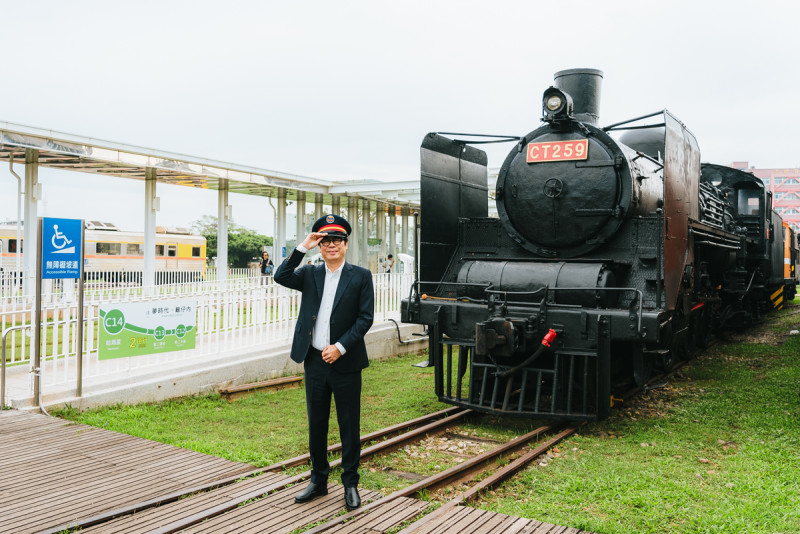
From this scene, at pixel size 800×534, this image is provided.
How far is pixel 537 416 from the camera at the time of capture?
577 cm

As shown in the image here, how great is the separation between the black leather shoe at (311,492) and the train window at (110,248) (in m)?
25.3

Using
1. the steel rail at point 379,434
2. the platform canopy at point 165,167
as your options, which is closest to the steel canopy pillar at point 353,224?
the platform canopy at point 165,167

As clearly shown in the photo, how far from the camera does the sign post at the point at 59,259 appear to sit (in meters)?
6.00

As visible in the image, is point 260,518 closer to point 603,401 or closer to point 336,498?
point 336,498

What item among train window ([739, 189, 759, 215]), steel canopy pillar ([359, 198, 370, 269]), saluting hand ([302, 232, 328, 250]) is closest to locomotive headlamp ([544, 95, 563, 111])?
saluting hand ([302, 232, 328, 250])

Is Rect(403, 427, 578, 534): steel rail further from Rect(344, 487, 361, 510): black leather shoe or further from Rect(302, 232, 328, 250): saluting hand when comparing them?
Rect(302, 232, 328, 250): saluting hand

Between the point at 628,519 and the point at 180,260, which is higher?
the point at 180,260

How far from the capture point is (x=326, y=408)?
161 inches

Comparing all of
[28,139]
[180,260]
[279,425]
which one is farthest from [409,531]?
[180,260]

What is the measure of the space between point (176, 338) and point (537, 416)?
4311 mm

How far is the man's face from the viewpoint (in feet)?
13.0

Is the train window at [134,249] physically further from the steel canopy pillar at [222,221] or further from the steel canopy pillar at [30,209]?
the steel canopy pillar at [30,209]

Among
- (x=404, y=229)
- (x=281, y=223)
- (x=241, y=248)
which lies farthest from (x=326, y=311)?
(x=241, y=248)

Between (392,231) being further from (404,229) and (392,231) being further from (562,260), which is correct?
(562,260)
